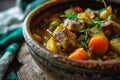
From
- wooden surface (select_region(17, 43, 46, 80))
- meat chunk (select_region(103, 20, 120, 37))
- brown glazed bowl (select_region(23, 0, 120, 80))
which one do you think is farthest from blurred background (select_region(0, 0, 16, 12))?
meat chunk (select_region(103, 20, 120, 37))

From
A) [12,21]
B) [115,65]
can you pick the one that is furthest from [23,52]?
[115,65]

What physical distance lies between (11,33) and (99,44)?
101 cm

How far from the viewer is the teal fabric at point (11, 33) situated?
1.89 meters

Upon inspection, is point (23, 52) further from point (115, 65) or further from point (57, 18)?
point (115, 65)

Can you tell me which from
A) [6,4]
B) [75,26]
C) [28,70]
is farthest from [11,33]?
[6,4]

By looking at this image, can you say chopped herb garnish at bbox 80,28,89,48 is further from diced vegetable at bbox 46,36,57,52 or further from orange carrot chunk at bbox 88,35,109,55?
diced vegetable at bbox 46,36,57,52

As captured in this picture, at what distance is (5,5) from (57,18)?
151 cm

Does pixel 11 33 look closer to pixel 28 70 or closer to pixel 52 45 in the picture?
pixel 28 70

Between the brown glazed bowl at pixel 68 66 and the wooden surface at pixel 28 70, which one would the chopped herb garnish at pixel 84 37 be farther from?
the wooden surface at pixel 28 70

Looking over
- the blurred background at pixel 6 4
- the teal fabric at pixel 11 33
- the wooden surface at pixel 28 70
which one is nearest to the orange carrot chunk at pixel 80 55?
the wooden surface at pixel 28 70

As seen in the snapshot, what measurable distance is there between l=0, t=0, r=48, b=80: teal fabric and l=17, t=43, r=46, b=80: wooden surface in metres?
0.07

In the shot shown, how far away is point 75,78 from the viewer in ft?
4.47

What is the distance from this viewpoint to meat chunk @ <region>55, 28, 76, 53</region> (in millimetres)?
1465

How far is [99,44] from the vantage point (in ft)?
4.75
